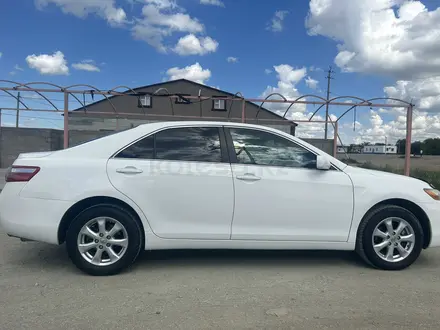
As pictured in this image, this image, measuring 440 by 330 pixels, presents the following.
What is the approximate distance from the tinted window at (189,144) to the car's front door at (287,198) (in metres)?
0.19

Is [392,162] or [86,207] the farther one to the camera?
[392,162]

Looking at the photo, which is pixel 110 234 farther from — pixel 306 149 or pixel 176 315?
pixel 306 149

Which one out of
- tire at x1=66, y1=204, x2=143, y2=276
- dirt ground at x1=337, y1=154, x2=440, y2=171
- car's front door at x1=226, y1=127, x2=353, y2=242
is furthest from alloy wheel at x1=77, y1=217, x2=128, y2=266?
dirt ground at x1=337, y1=154, x2=440, y2=171

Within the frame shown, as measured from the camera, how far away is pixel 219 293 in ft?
11.1

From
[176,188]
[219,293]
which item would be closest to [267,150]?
[176,188]

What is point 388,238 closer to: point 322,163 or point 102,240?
point 322,163

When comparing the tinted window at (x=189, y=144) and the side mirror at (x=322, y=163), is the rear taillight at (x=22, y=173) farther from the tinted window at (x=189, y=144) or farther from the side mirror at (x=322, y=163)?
the side mirror at (x=322, y=163)

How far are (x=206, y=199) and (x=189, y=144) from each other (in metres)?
0.64

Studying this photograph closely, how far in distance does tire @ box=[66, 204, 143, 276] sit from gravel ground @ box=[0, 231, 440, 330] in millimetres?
149

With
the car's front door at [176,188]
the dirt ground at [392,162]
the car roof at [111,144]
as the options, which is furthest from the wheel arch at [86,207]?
the dirt ground at [392,162]

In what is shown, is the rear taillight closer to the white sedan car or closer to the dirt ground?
the white sedan car

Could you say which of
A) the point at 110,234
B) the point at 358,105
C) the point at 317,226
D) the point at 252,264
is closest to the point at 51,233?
the point at 110,234

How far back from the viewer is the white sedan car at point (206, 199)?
3691mm

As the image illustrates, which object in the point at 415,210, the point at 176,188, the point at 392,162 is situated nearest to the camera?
the point at 176,188
